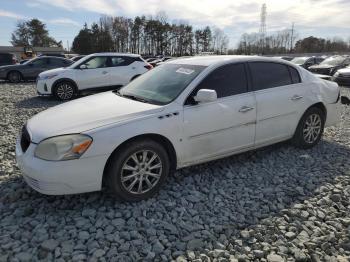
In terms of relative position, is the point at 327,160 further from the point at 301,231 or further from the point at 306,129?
the point at 301,231

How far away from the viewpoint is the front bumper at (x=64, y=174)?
126 inches

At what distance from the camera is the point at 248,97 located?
14.5 ft

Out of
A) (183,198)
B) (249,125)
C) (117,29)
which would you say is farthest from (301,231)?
(117,29)

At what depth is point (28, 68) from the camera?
55.9 feet

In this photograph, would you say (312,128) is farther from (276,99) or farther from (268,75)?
(268,75)

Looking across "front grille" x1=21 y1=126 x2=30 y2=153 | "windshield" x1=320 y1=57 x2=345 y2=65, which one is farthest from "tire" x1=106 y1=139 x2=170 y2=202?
"windshield" x1=320 y1=57 x2=345 y2=65

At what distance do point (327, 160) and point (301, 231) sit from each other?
215 cm

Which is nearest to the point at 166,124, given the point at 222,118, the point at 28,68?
the point at 222,118

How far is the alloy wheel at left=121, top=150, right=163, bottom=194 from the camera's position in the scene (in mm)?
3539

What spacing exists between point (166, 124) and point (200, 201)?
951 mm

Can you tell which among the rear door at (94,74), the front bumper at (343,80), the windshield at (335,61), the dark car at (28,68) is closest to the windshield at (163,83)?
the rear door at (94,74)

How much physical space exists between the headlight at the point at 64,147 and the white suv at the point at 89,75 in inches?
311

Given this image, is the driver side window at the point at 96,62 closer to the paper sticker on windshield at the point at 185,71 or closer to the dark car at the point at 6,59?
the paper sticker on windshield at the point at 185,71

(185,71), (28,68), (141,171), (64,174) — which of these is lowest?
(141,171)
